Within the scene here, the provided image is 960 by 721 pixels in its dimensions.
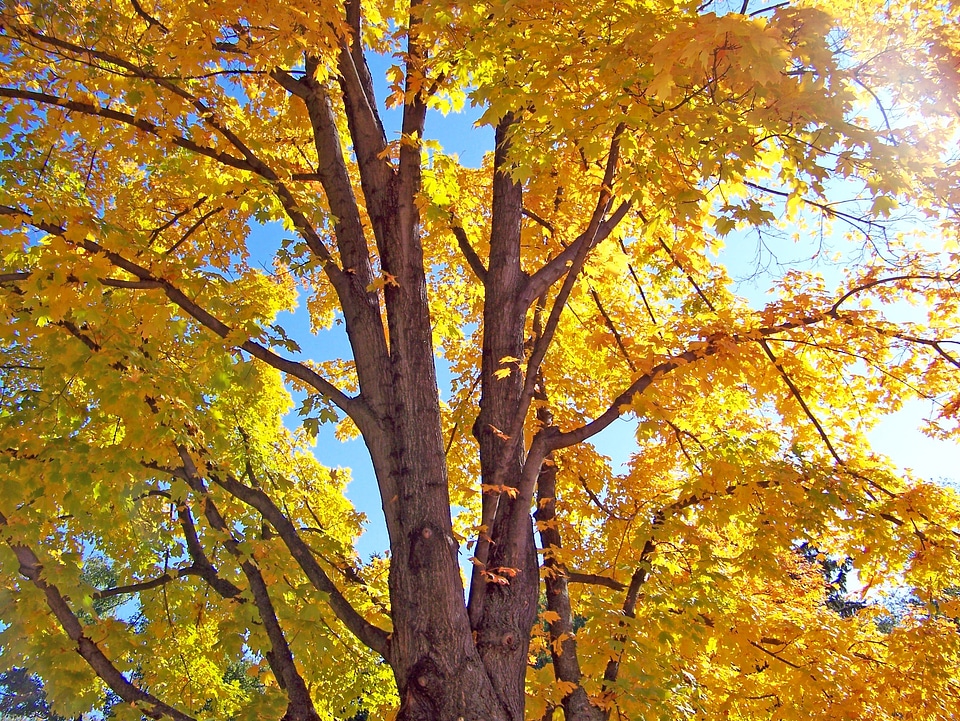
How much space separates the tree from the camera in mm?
3986

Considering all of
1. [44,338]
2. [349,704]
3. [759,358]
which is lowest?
[349,704]

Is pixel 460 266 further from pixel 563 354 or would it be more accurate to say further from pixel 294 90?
pixel 294 90

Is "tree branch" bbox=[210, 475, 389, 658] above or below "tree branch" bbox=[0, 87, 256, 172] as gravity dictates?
below

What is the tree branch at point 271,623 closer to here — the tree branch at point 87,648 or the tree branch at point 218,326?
the tree branch at point 87,648

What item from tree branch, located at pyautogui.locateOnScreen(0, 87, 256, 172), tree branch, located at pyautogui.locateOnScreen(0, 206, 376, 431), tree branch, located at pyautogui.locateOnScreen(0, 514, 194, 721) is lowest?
tree branch, located at pyautogui.locateOnScreen(0, 514, 194, 721)

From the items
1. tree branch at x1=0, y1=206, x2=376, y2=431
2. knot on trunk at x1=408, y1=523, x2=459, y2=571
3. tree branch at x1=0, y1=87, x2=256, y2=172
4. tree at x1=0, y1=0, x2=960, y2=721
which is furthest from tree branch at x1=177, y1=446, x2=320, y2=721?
tree branch at x1=0, y1=87, x2=256, y2=172

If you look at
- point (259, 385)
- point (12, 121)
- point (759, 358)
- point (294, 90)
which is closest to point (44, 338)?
point (259, 385)

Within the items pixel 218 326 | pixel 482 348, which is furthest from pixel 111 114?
pixel 482 348

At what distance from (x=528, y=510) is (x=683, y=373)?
7.05 ft

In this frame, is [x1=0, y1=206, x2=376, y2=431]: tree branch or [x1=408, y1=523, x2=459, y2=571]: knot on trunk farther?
[x1=0, y1=206, x2=376, y2=431]: tree branch

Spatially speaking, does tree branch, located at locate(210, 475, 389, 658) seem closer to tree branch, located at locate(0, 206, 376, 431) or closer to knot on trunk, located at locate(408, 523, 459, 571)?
knot on trunk, located at locate(408, 523, 459, 571)

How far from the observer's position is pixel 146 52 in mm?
4930

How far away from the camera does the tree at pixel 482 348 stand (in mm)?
3986

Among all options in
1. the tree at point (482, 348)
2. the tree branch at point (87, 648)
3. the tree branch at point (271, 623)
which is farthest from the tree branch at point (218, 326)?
the tree branch at point (87, 648)
